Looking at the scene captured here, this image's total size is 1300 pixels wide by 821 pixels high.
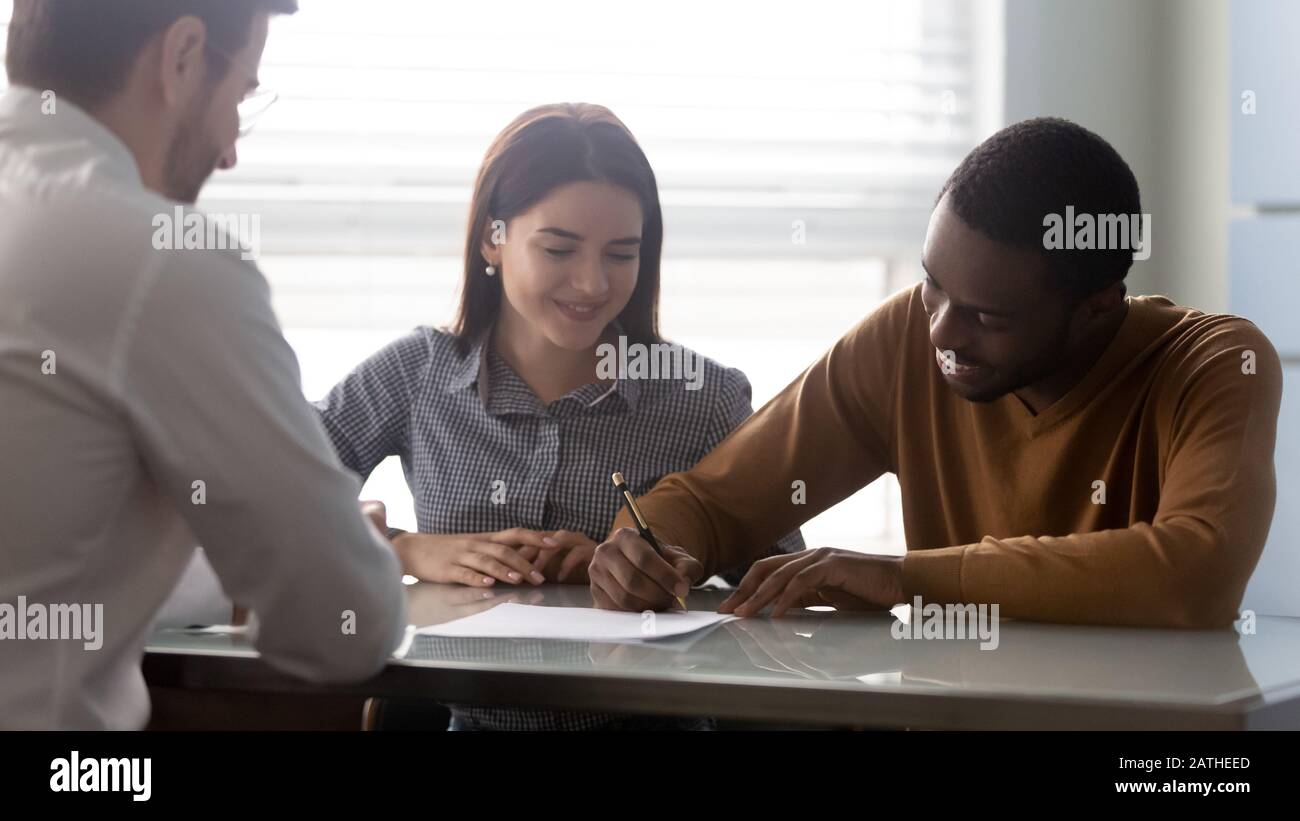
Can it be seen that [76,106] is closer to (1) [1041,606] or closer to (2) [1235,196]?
(1) [1041,606]

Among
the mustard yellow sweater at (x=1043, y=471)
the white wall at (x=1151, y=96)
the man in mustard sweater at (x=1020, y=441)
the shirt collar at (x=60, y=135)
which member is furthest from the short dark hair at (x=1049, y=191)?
the white wall at (x=1151, y=96)

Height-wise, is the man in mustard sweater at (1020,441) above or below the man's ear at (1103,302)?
below

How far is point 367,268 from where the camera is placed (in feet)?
8.97

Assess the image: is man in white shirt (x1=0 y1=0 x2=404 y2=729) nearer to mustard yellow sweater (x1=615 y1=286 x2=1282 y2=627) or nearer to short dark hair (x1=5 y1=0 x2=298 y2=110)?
short dark hair (x1=5 y1=0 x2=298 y2=110)

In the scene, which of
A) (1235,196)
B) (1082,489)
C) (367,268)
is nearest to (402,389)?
(367,268)

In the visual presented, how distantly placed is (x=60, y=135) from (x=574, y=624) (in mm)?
651

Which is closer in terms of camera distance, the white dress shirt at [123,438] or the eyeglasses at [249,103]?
the white dress shirt at [123,438]

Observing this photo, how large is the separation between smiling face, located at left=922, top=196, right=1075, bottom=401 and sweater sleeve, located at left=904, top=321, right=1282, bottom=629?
181 millimetres

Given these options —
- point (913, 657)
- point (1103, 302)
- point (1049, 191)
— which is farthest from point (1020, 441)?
point (913, 657)

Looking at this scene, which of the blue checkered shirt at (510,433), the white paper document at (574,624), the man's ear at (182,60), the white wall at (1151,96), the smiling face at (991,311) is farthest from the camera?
the white wall at (1151,96)

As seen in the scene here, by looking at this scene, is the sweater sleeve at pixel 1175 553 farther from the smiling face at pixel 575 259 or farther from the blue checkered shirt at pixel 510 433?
the smiling face at pixel 575 259

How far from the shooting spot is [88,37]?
3.31 feet

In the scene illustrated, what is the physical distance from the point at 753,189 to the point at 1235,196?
1022 millimetres

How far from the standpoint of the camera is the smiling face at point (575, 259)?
1.90 m
